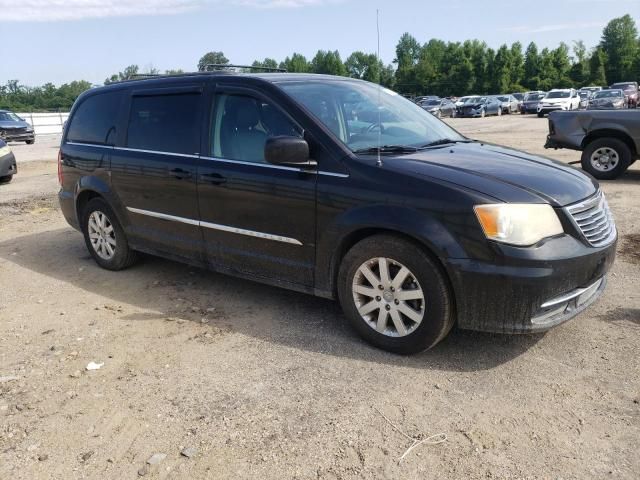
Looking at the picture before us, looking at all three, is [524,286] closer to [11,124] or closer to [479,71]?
[11,124]

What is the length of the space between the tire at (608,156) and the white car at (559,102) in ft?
95.5

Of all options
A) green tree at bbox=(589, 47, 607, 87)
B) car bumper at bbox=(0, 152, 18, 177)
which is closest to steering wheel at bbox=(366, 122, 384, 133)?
car bumper at bbox=(0, 152, 18, 177)

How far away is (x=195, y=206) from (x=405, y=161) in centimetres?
186

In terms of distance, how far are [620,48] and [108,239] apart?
103797 millimetres

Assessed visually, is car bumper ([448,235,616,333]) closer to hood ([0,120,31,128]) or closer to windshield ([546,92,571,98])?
hood ([0,120,31,128])

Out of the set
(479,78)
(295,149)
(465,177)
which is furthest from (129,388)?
(479,78)

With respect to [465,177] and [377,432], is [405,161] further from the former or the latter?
Result: [377,432]

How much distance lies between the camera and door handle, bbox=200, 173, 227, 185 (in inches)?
176

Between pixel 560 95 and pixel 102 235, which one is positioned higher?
pixel 560 95

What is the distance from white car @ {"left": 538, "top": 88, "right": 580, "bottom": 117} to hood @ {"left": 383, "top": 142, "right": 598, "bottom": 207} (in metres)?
36.3

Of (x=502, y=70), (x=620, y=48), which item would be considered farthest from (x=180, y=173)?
(x=620, y=48)

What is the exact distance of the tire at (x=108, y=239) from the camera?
5691 mm

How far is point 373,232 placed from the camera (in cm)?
375

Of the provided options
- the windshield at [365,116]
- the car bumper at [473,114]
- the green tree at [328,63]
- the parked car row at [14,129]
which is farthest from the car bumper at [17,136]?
the green tree at [328,63]
